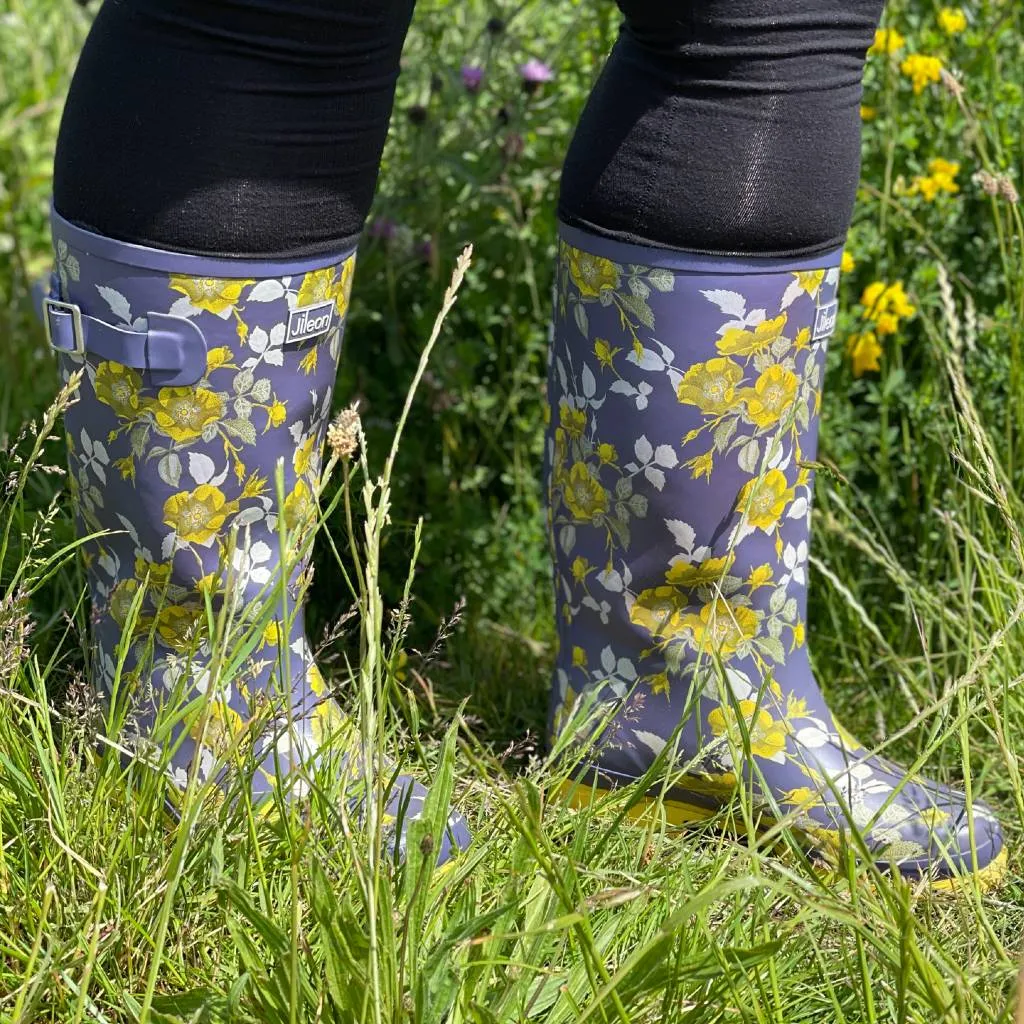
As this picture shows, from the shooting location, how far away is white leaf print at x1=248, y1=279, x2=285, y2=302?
105 cm

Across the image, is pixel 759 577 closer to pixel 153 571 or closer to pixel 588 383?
pixel 588 383

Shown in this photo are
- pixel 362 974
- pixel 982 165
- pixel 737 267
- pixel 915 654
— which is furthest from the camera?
pixel 982 165

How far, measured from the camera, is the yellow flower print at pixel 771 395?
1135 mm

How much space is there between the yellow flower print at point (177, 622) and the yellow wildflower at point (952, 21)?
1256 millimetres

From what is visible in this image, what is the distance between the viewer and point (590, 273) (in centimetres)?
113

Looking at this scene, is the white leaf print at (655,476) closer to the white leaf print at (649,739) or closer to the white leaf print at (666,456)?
the white leaf print at (666,456)

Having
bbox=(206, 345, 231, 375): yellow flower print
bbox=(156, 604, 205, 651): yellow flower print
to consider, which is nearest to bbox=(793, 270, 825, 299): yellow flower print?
→ bbox=(206, 345, 231, 375): yellow flower print

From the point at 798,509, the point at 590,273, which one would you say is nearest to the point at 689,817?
the point at 798,509

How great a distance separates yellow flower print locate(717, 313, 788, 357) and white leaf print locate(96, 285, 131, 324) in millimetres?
489

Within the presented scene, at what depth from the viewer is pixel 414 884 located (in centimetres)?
85

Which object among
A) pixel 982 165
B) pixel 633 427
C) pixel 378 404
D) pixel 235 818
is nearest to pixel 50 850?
pixel 235 818

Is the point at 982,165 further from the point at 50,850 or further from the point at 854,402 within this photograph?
the point at 50,850

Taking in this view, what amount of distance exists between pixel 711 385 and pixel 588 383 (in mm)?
112

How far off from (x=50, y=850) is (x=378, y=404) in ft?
2.94
